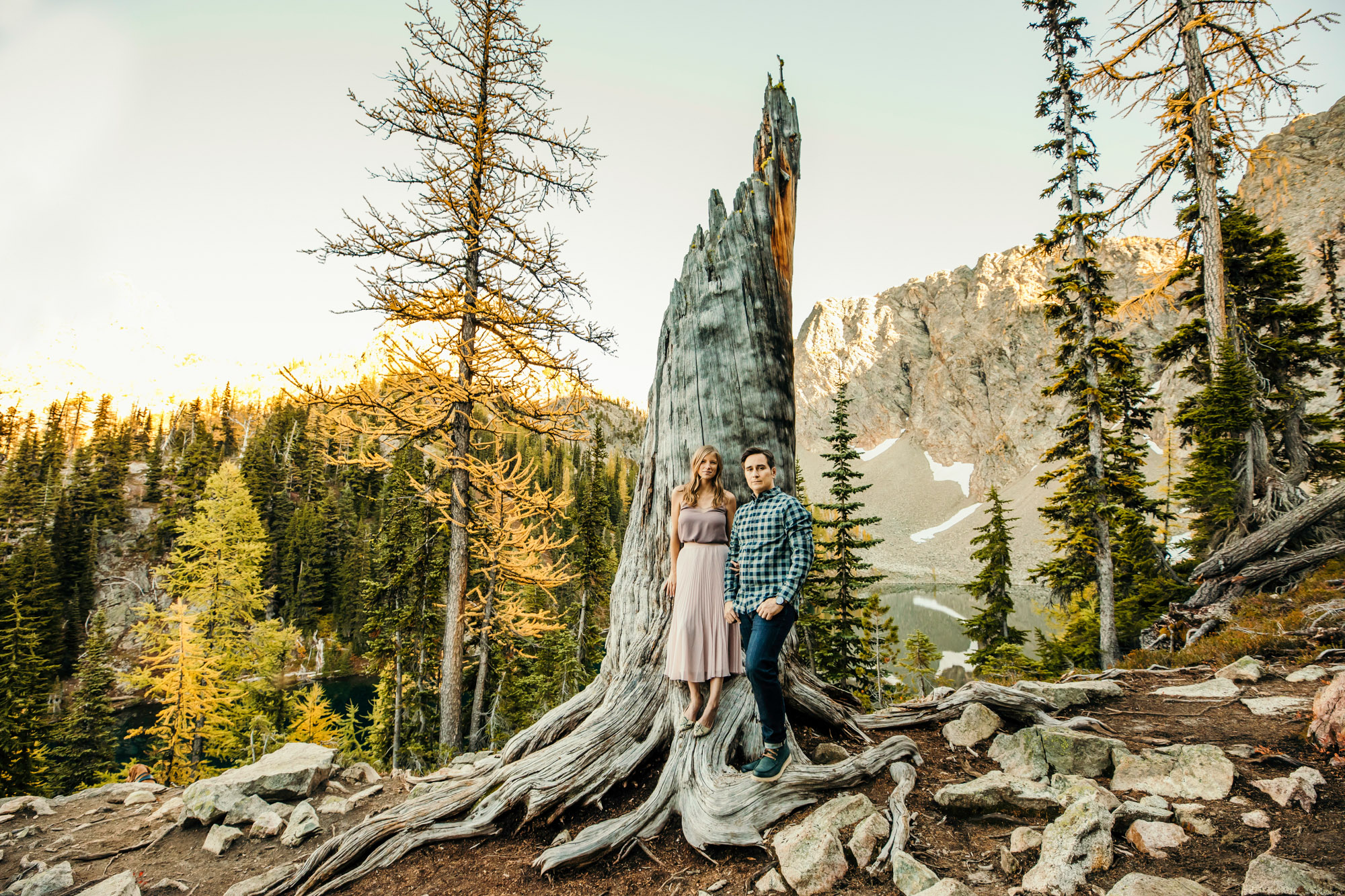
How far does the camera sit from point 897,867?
271cm

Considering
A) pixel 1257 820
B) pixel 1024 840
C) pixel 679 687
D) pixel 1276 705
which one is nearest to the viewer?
pixel 1257 820

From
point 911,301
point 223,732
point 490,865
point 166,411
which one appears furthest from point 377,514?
point 911,301

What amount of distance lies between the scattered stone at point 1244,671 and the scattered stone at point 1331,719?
223cm

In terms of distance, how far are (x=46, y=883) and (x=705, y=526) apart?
224 inches

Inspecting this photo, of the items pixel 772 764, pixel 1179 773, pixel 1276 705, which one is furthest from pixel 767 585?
pixel 1276 705

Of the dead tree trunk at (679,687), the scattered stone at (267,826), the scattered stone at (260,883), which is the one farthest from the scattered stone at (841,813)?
the scattered stone at (267,826)

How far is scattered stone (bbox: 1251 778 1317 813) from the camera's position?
8.81 ft

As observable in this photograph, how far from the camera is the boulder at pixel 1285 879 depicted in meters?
1.94

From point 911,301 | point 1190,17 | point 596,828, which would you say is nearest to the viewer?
point 596,828

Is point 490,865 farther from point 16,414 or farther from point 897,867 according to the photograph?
point 16,414

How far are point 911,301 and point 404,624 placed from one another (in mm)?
140691

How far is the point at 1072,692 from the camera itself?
5008mm

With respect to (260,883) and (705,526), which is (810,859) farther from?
(260,883)

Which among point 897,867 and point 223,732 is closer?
point 897,867
